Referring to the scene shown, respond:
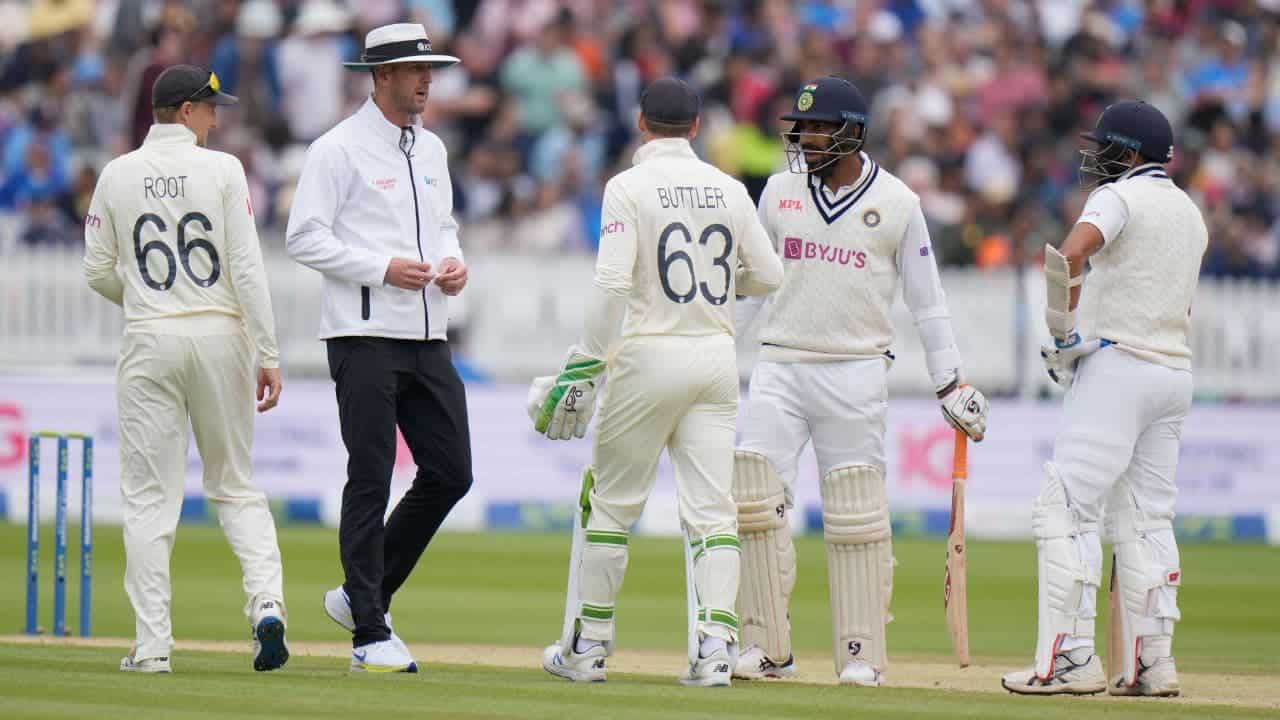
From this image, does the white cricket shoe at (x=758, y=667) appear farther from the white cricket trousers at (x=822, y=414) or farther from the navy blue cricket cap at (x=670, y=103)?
the navy blue cricket cap at (x=670, y=103)

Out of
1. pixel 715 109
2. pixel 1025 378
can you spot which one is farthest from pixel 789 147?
pixel 715 109

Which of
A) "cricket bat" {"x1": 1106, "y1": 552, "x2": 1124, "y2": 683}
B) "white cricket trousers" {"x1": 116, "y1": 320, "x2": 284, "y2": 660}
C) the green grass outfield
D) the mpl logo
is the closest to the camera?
the green grass outfield

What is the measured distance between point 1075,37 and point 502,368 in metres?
6.90

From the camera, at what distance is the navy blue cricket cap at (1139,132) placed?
25.6 ft

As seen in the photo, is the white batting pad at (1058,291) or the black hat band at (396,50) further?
the black hat band at (396,50)

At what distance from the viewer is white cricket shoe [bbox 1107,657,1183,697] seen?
7.73 m

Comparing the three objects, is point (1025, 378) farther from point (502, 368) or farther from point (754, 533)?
point (754, 533)

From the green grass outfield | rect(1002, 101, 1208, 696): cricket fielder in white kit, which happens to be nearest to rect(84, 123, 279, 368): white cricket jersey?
the green grass outfield

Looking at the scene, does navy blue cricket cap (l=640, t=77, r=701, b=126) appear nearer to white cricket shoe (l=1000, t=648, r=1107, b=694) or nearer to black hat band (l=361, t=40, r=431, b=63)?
black hat band (l=361, t=40, r=431, b=63)

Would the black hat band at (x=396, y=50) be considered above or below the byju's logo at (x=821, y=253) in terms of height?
above

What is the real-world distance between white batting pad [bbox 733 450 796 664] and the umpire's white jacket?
1.29 m

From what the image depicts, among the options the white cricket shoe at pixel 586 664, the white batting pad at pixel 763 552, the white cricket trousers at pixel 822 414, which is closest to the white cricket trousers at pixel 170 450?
the white cricket shoe at pixel 586 664

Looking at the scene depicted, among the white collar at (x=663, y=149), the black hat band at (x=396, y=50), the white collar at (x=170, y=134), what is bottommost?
the white collar at (x=663, y=149)

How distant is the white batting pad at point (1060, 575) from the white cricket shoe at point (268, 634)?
9.01ft
